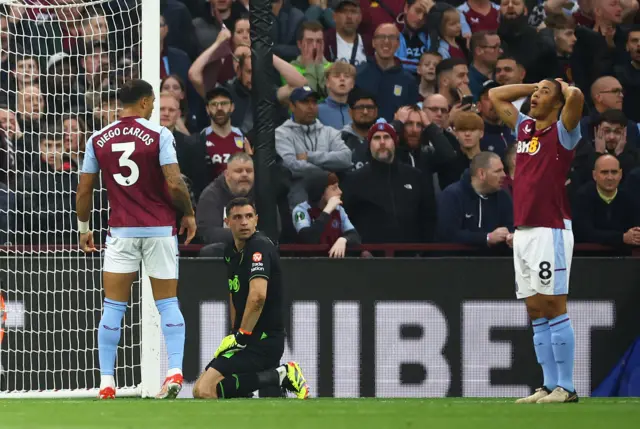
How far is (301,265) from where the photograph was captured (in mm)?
10633

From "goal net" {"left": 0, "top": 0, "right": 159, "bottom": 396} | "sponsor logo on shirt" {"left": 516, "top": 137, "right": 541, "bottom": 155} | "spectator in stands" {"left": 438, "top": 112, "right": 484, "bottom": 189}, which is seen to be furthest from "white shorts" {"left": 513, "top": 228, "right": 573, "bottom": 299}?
"goal net" {"left": 0, "top": 0, "right": 159, "bottom": 396}

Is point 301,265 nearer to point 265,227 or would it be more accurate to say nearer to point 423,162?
point 265,227

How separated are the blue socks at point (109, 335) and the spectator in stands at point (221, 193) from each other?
1.95m

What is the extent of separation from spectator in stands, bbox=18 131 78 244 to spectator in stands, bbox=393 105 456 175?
2.92 metres

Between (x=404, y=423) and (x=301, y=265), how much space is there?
4573 millimetres

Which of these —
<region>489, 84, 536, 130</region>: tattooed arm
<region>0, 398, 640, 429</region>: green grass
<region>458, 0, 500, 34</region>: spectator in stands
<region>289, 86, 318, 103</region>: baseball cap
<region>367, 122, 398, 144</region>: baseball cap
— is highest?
<region>458, 0, 500, 34</region>: spectator in stands

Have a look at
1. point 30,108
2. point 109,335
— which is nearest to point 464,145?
point 30,108

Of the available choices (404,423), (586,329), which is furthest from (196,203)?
(404,423)

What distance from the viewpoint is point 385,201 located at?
11203 mm

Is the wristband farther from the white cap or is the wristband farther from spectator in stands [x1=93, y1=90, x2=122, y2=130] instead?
the white cap

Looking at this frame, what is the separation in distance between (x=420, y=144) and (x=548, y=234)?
371 centimetres

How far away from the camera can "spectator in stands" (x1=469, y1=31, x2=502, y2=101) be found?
13492mm

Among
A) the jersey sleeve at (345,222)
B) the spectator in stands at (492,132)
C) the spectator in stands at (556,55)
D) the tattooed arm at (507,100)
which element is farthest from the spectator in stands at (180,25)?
the tattooed arm at (507,100)

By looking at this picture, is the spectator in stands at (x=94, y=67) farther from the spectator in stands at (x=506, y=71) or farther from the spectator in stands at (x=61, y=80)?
the spectator in stands at (x=506, y=71)
